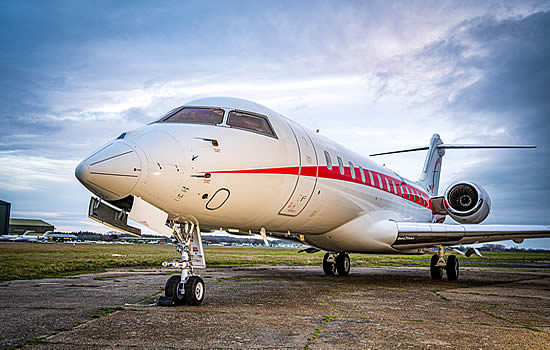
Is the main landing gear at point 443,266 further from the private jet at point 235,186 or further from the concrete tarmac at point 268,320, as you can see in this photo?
the concrete tarmac at point 268,320

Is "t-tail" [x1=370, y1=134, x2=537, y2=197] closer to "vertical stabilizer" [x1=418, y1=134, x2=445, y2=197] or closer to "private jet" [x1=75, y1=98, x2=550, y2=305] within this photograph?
"vertical stabilizer" [x1=418, y1=134, x2=445, y2=197]

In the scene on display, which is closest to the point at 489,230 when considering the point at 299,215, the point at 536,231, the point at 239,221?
the point at 536,231

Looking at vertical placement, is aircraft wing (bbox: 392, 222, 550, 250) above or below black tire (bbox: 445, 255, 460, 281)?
above

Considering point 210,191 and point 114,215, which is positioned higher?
point 210,191

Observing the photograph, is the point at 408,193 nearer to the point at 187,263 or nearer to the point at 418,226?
the point at 418,226

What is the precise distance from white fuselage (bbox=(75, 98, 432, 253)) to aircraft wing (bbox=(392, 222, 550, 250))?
0.55 m

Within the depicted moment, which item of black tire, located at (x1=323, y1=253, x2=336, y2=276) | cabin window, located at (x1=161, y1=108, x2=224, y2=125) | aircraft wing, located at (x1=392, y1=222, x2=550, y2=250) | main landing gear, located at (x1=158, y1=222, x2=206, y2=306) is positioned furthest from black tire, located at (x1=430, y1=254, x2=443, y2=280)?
cabin window, located at (x1=161, y1=108, x2=224, y2=125)

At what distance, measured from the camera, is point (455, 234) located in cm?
1319

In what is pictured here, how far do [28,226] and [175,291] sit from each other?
13237 centimetres

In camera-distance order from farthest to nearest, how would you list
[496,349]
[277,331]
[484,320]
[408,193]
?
[408,193] < [484,320] < [277,331] < [496,349]

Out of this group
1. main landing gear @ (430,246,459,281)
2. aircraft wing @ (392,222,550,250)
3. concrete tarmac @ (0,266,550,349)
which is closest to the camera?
concrete tarmac @ (0,266,550,349)

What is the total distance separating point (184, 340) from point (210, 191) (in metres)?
2.59

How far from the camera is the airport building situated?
118 metres

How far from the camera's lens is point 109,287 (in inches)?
397
